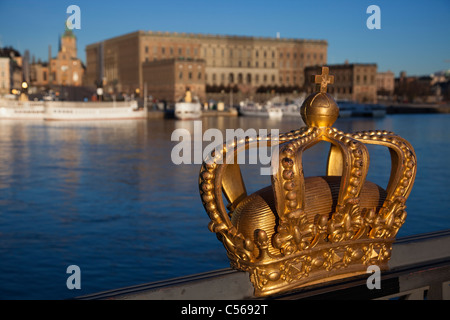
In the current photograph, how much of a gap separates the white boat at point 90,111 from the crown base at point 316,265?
60076mm

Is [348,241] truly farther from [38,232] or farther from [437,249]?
[38,232]

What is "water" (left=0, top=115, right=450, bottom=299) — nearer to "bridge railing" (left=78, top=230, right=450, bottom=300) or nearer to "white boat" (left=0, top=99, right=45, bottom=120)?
"bridge railing" (left=78, top=230, right=450, bottom=300)

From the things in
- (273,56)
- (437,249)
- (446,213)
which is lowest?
(446,213)

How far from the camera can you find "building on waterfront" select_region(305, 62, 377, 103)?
104250 millimetres

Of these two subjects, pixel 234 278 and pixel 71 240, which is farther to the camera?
pixel 71 240

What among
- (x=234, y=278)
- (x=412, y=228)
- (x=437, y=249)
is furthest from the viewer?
(x=412, y=228)

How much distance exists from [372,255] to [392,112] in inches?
3549

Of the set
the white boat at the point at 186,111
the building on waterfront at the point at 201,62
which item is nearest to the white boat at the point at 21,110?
the white boat at the point at 186,111

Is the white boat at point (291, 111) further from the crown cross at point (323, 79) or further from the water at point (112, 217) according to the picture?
the crown cross at point (323, 79)

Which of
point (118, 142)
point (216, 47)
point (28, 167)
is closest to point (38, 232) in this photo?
point (28, 167)

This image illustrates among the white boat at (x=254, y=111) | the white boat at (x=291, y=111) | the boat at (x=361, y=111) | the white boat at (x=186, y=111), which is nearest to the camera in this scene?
the white boat at (x=186, y=111)

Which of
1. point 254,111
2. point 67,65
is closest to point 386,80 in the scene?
point 67,65

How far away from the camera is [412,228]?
41.5 feet

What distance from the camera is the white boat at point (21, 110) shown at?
2430 inches
